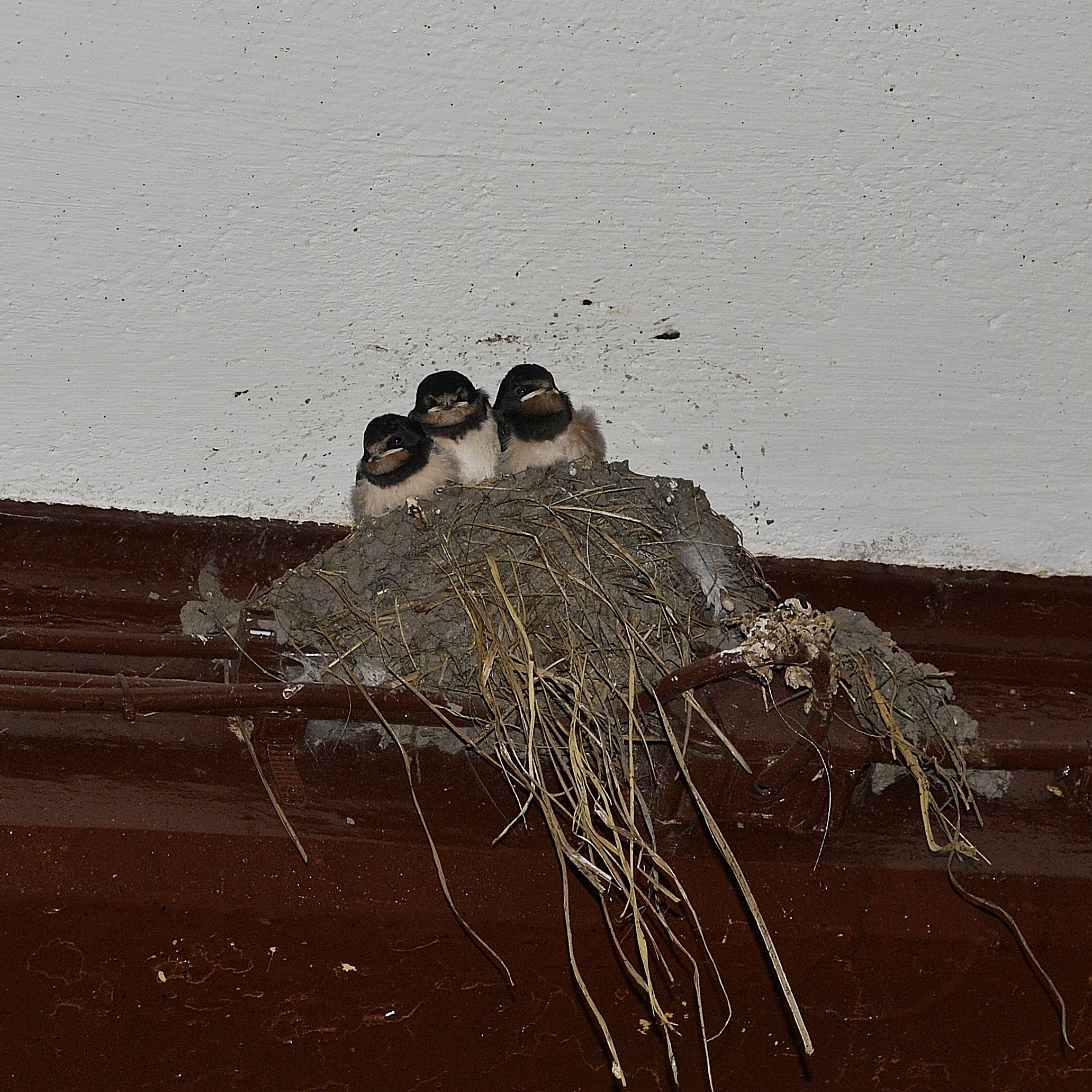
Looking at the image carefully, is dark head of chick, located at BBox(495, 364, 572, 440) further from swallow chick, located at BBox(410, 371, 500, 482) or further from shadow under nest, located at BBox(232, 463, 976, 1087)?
shadow under nest, located at BBox(232, 463, 976, 1087)

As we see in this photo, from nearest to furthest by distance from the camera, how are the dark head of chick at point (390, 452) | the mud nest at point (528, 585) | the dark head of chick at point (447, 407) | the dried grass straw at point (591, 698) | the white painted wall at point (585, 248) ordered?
the dried grass straw at point (591, 698), the mud nest at point (528, 585), the white painted wall at point (585, 248), the dark head of chick at point (390, 452), the dark head of chick at point (447, 407)

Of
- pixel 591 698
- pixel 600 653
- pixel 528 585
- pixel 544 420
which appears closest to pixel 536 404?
pixel 544 420

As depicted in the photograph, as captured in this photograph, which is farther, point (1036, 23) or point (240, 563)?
point (240, 563)

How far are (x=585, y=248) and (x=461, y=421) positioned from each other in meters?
0.49

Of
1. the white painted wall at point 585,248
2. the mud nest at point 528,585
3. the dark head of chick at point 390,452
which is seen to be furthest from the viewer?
the dark head of chick at point 390,452

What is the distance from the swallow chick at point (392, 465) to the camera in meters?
2.71

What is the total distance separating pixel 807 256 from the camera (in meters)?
2.65

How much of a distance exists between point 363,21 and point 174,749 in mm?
1378

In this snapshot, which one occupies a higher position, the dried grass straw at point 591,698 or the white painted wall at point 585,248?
the white painted wall at point 585,248

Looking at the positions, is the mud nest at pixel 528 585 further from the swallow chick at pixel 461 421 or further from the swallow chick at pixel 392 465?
the swallow chick at pixel 461 421

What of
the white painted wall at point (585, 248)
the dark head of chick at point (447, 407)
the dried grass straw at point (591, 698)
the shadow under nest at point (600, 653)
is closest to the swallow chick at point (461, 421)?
the dark head of chick at point (447, 407)

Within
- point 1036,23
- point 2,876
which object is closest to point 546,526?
point 2,876

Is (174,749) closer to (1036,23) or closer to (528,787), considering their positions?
(528,787)

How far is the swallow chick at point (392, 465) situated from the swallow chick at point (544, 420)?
220mm
